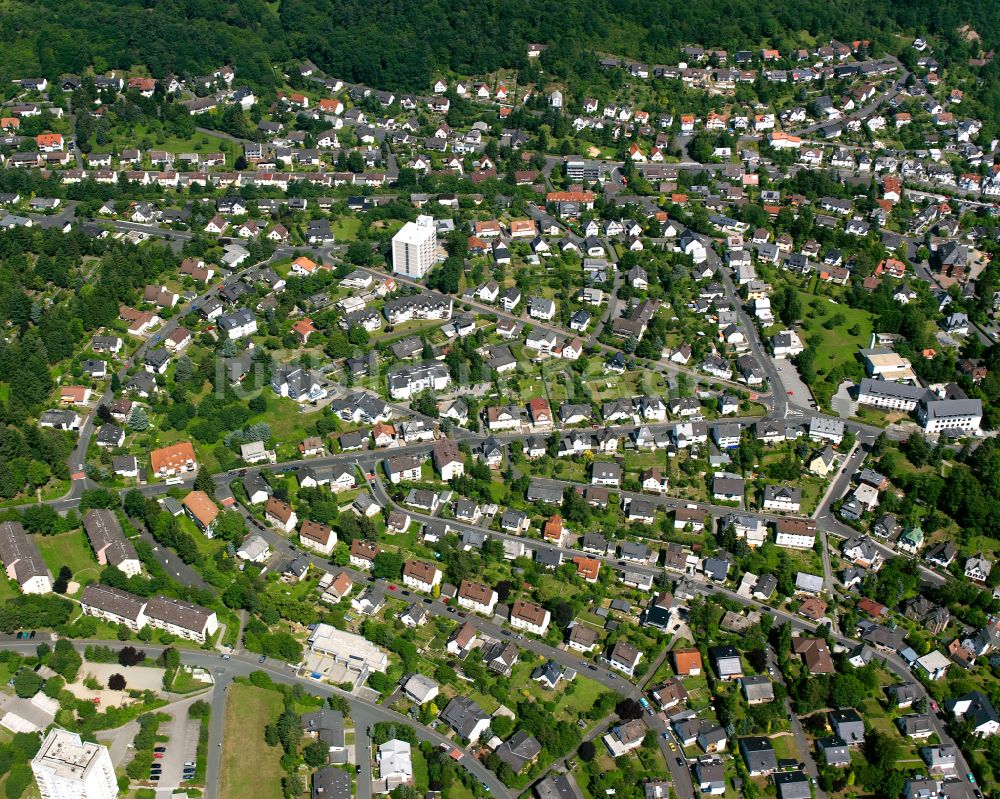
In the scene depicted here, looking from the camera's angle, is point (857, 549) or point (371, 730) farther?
point (857, 549)

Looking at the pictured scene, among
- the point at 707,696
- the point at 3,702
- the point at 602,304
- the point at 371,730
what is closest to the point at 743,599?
the point at 707,696

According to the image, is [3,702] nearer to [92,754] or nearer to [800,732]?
[92,754]

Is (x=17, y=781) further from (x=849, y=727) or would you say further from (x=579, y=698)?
(x=849, y=727)

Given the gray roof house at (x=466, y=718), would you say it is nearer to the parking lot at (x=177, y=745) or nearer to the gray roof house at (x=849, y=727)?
the parking lot at (x=177, y=745)

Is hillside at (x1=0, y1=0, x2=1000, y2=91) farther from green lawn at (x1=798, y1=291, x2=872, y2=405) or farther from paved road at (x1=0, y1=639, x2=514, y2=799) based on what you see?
paved road at (x1=0, y1=639, x2=514, y2=799)

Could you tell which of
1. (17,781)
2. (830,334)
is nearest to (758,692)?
(17,781)

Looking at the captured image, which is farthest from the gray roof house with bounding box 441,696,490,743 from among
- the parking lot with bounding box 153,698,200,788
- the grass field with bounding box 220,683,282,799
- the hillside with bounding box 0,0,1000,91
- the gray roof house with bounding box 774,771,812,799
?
the hillside with bounding box 0,0,1000,91
